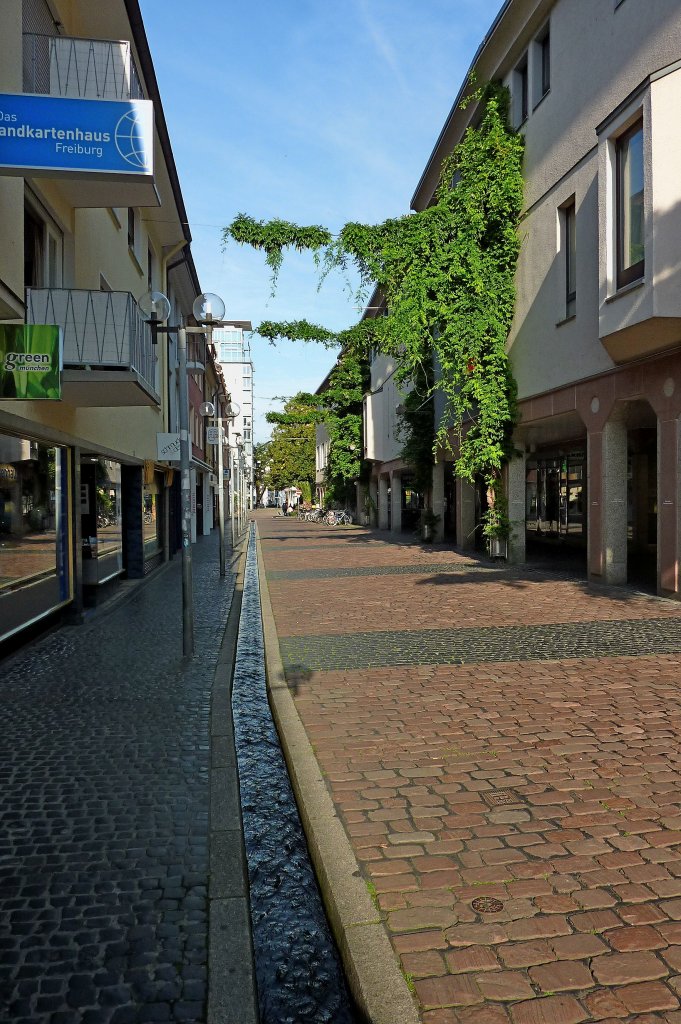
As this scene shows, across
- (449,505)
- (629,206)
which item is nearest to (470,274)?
(629,206)

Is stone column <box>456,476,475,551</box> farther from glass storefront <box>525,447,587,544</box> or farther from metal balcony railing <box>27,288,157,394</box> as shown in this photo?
metal balcony railing <box>27,288,157,394</box>

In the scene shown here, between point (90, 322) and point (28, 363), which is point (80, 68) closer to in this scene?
point (90, 322)

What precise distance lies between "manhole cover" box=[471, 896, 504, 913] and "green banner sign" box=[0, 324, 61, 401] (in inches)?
220

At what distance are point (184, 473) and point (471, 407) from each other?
10580mm

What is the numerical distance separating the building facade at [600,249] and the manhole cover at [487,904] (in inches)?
347

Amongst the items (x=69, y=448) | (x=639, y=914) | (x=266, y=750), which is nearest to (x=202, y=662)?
(x=266, y=750)

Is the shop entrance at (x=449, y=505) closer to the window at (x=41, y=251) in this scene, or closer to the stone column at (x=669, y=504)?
the stone column at (x=669, y=504)

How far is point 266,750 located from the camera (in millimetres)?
5523

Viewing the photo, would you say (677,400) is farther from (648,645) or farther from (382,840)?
(382,840)

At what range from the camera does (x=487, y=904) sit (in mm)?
3100

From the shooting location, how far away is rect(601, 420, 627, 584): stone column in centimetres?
1292

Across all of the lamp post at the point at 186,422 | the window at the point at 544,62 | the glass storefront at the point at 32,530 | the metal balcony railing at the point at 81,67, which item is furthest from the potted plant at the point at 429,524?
the metal balcony railing at the point at 81,67

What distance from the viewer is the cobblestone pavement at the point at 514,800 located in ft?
8.72

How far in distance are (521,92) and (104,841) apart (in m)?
17.5
